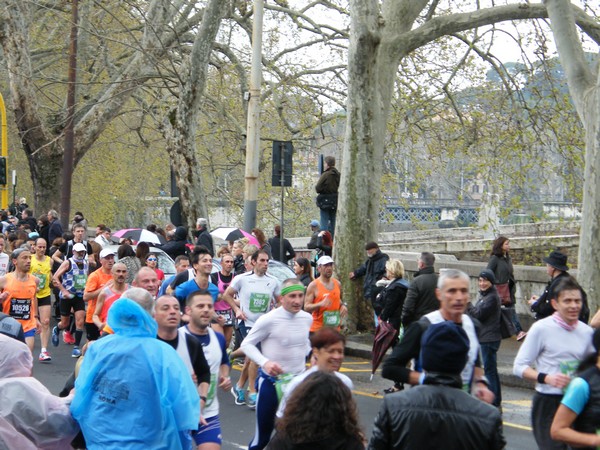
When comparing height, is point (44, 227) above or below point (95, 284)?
above

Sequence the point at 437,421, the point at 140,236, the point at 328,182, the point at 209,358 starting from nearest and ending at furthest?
the point at 437,421 < the point at 209,358 < the point at 140,236 < the point at 328,182

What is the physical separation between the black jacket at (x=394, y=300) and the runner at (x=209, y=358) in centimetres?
508

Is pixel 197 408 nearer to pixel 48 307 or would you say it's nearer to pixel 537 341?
pixel 537 341

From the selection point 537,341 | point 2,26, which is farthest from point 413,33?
point 2,26

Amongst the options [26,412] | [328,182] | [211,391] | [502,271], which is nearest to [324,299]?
[502,271]

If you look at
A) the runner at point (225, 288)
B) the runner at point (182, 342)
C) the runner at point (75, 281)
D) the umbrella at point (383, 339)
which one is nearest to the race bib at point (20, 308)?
the runner at point (225, 288)

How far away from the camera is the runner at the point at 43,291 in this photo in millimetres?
14141

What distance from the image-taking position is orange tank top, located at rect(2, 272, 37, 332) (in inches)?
491

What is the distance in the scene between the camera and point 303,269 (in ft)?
48.4

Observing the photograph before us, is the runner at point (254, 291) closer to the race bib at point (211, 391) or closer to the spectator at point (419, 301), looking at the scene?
the spectator at point (419, 301)

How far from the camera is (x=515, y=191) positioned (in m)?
22.6

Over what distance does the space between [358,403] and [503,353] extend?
4.68 metres

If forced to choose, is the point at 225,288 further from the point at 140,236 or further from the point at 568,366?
the point at 140,236

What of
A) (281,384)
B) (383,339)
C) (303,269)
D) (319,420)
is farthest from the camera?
(303,269)
